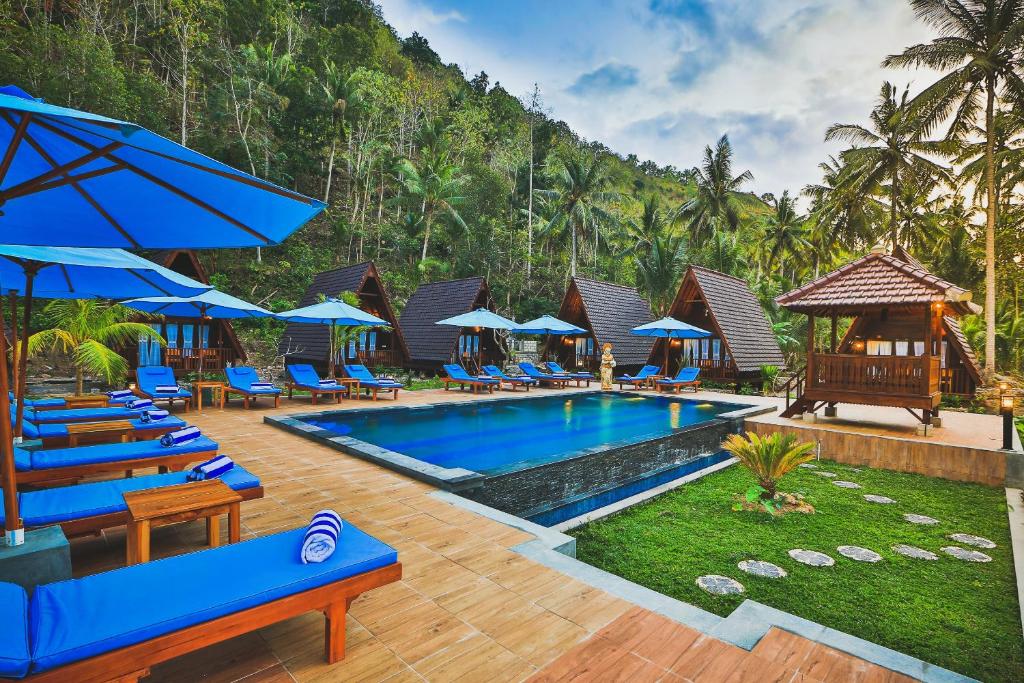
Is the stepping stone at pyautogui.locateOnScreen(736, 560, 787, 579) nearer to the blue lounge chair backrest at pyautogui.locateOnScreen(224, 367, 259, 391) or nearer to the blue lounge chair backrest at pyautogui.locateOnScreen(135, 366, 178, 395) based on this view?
the blue lounge chair backrest at pyautogui.locateOnScreen(224, 367, 259, 391)

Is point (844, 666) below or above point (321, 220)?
below

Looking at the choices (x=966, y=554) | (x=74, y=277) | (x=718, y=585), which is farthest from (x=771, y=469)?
(x=74, y=277)

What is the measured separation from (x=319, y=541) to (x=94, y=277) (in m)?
5.08

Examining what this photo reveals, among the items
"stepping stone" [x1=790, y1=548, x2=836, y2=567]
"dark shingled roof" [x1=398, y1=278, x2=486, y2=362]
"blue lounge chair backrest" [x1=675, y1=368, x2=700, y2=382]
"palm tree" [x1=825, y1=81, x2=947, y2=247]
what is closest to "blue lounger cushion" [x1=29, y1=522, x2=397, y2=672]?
"stepping stone" [x1=790, y1=548, x2=836, y2=567]

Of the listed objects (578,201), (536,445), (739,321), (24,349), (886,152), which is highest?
(886,152)

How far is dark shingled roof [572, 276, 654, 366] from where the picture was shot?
20.2 m

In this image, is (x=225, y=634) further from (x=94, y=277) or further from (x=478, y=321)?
(x=478, y=321)

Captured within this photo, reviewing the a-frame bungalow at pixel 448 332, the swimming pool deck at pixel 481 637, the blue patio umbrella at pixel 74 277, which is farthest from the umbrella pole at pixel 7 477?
the a-frame bungalow at pixel 448 332

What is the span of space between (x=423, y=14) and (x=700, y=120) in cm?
2335

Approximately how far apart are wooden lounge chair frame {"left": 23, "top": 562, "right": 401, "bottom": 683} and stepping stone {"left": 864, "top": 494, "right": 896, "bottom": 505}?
675 centimetres

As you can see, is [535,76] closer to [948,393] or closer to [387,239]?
[387,239]

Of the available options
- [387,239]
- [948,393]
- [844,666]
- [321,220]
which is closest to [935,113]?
[948,393]

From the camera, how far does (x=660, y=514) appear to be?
596 centimetres

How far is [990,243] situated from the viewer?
14.9m
